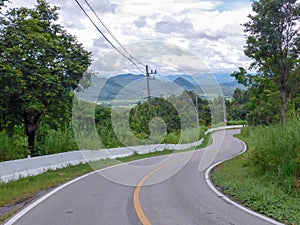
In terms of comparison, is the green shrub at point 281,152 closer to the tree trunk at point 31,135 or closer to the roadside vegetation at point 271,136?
the roadside vegetation at point 271,136

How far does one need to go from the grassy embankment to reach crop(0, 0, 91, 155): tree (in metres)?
9.27

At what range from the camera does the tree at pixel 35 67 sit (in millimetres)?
17281

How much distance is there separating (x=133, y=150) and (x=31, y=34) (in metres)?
13.8

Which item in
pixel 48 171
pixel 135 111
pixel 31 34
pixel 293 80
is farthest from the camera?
pixel 135 111

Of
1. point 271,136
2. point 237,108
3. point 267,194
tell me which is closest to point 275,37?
point 271,136

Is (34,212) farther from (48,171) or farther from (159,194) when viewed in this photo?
(48,171)

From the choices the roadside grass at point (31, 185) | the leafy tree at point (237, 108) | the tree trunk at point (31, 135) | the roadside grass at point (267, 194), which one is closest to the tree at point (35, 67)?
the tree trunk at point (31, 135)

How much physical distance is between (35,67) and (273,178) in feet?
39.9

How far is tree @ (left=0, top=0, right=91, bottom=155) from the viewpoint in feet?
56.7

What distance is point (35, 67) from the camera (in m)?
18.8

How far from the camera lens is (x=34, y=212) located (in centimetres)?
877

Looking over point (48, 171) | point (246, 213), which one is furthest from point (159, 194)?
point (48, 171)

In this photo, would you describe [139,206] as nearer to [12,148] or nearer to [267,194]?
[267,194]

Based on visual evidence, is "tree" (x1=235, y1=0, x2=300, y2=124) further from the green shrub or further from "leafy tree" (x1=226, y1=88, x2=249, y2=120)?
"leafy tree" (x1=226, y1=88, x2=249, y2=120)
